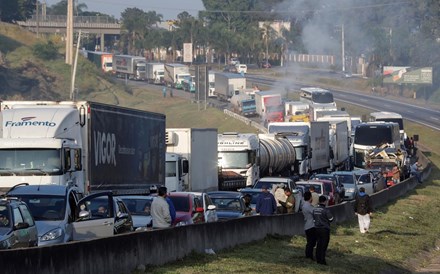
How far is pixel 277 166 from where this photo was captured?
60375mm

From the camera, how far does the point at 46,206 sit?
77.7ft

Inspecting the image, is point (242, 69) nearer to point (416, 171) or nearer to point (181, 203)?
point (416, 171)

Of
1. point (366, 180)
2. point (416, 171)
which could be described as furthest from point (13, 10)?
point (366, 180)

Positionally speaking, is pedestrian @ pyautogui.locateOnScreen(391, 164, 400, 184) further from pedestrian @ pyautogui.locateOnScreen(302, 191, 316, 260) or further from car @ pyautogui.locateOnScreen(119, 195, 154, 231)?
pedestrian @ pyautogui.locateOnScreen(302, 191, 316, 260)

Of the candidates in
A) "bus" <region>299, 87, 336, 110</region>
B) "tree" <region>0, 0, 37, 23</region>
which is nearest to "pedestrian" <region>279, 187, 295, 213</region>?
"bus" <region>299, 87, 336, 110</region>

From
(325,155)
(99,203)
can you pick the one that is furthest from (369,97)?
(99,203)

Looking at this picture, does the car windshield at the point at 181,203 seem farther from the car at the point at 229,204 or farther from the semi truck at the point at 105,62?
the semi truck at the point at 105,62

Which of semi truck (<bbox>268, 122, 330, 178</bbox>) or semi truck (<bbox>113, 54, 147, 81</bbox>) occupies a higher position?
semi truck (<bbox>113, 54, 147, 81</bbox>)

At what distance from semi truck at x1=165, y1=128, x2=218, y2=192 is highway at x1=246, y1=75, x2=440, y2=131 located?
234 ft

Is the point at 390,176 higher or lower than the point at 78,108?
lower

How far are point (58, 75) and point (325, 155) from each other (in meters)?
65.6

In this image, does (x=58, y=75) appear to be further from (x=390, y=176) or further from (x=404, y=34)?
(x=390, y=176)

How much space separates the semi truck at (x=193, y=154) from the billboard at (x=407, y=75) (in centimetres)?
10533

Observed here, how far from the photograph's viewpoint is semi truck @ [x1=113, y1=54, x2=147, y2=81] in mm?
166875
